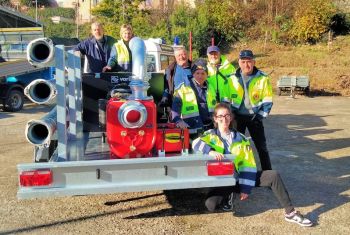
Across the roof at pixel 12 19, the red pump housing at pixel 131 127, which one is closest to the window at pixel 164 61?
the red pump housing at pixel 131 127

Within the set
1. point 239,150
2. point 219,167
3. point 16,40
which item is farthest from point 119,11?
point 219,167

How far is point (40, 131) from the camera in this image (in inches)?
155

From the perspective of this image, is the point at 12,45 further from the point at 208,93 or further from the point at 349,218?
the point at 349,218

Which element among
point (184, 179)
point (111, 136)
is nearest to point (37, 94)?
point (111, 136)

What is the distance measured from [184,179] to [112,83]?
5.61ft

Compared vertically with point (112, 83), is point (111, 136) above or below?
below

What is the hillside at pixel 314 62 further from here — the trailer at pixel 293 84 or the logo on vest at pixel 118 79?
the logo on vest at pixel 118 79

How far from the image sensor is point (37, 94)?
3.82 metres

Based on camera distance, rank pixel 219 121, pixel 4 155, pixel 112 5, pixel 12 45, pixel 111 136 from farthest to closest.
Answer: pixel 112 5 → pixel 12 45 → pixel 4 155 → pixel 219 121 → pixel 111 136

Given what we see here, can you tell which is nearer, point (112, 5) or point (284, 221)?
point (284, 221)

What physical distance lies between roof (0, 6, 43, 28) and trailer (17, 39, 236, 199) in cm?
1795

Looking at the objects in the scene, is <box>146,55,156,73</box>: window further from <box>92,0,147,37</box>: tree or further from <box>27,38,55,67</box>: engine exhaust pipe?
<box>92,0,147,37</box>: tree

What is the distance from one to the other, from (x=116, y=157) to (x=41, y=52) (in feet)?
3.82

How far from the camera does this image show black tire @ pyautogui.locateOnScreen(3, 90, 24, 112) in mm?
13078
